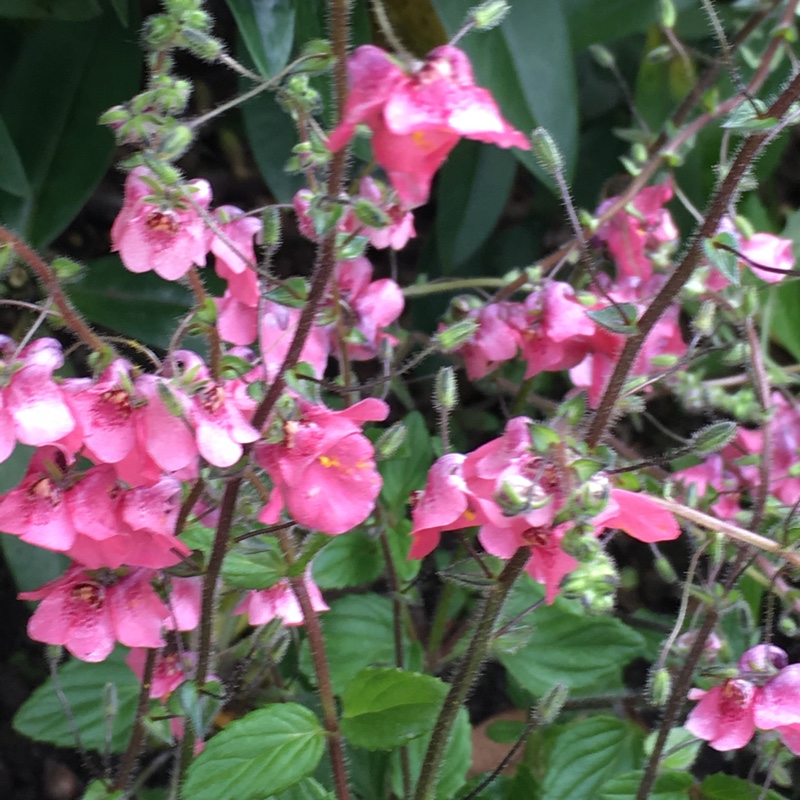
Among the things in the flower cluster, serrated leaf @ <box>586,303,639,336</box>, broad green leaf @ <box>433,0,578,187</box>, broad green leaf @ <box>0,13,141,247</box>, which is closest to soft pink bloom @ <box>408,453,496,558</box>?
the flower cluster

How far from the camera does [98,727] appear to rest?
2.38ft

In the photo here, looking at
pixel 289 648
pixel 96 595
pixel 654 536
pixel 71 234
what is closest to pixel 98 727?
pixel 289 648

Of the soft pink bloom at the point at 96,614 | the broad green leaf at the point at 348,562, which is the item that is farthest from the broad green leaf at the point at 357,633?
the soft pink bloom at the point at 96,614

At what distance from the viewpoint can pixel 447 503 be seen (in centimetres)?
44

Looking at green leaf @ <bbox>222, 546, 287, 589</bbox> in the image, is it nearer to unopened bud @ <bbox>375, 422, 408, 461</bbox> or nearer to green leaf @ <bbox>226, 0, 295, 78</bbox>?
unopened bud @ <bbox>375, 422, 408, 461</bbox>

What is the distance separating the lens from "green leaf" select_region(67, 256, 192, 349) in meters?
0.87

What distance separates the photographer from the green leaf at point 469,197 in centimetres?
104

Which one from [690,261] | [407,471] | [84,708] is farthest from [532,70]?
[84,708]

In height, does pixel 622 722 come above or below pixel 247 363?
below

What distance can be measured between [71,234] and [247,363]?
0.78 m

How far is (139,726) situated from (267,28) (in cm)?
54

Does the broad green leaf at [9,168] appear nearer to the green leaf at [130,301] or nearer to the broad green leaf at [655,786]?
the green leaf at [130,301]

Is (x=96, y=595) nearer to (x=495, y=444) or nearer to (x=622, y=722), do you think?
(x=495, y=444)

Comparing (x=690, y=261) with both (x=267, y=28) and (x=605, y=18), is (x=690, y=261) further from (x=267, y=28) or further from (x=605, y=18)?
(x=605, y=18)
